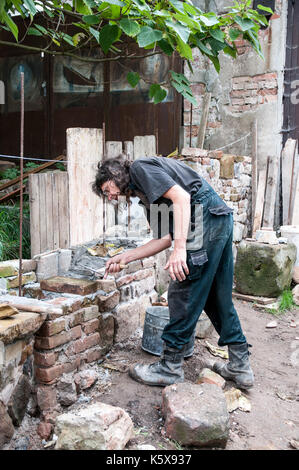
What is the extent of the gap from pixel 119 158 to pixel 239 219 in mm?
3657

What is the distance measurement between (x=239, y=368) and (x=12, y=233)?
7.79ft

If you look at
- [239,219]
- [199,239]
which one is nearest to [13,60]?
[239,219]

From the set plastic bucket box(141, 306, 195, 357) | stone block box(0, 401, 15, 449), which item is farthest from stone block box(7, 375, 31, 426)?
plastic bucket box(141, 306, 195, 357)

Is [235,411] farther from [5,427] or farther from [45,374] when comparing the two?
[5,427]

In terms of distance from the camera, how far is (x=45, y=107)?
7168mm

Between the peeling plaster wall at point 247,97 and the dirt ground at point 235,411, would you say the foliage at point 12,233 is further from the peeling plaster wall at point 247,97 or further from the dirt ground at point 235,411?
the peeling plaster wall at point 247,97

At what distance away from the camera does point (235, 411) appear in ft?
9.44

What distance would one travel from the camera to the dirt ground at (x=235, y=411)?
2557mm

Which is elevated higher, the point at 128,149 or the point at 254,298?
the point at 128,149

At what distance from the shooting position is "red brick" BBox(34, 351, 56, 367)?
9.01 ft

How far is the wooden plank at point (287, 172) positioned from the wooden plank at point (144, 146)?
99.0 inches

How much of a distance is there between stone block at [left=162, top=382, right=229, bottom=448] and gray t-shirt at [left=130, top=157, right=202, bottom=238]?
102 cm

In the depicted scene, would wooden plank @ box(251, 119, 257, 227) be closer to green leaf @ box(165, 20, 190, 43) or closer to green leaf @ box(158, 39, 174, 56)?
green leaf @ box(158, 39, 174, 56)

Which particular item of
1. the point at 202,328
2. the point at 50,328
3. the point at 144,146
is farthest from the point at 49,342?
the point at 144,146
